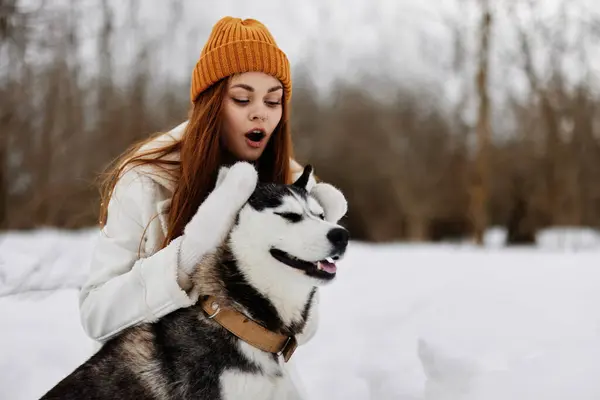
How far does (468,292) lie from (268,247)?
2.14m

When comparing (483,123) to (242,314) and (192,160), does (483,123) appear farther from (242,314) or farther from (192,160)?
(242,314)

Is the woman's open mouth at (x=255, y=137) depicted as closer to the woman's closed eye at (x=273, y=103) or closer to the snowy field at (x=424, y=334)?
the woman's closed eye at (x=273, y=103)

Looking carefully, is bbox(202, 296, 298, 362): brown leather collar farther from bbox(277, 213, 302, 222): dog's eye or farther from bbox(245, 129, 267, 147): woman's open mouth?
bbox(245, 129, 267, 147): woman's open mouth

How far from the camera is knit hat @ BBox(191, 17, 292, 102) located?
80.8 inches

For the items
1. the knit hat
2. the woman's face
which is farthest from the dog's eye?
the knit hat

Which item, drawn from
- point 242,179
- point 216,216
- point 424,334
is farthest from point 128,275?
point 424,334

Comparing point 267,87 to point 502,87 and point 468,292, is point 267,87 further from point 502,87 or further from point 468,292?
point 502,87

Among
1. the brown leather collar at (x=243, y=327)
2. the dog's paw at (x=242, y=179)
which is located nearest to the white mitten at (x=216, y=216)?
the dog's paw at (x=242, y=179)

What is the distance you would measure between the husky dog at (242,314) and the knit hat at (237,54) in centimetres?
56

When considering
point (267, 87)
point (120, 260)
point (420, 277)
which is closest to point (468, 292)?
point (420, 277)

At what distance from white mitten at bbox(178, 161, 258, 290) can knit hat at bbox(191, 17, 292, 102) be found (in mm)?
549

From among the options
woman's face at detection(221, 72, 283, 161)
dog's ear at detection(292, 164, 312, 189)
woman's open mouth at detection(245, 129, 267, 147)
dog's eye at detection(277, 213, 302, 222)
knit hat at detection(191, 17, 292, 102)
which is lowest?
dog's eye at detection(277, 213, 302, 222)

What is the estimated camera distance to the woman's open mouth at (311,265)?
1.65m

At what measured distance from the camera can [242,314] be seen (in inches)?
65.5
